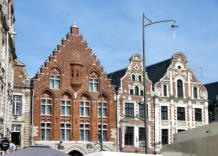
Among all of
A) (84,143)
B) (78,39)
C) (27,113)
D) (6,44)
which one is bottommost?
(84,143)

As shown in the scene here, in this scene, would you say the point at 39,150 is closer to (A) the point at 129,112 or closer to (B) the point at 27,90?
(B) the point at 27,90

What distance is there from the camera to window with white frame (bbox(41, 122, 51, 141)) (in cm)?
3880

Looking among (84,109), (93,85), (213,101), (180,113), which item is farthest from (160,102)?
(213,101)

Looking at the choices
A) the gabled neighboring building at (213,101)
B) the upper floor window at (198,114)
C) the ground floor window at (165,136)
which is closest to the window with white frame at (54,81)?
the ground floor window at (165,136)

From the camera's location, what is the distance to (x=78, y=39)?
42.2 meters

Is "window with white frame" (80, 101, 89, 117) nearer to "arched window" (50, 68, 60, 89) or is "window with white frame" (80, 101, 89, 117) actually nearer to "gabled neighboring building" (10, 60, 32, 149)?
"arched window" (50, 68, 60, 89)

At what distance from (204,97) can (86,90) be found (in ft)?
46.8

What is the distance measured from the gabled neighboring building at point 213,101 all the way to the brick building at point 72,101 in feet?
47.5

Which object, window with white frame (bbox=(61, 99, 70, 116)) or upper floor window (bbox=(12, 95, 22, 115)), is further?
window with white frame (bbox=(61, 99, 70, 116))

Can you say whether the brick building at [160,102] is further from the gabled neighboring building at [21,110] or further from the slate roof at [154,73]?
the gabled neighboring building at [21,110]

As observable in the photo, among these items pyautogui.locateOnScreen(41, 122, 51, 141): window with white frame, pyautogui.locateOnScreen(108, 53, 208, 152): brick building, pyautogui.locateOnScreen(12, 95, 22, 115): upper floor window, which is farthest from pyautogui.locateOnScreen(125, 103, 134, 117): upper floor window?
pyautogui.locateOnScreen(12, 95, 22, 115): upper floor window

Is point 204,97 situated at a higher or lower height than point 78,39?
lower

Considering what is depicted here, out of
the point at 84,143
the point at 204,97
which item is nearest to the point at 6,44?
the point at 84,143

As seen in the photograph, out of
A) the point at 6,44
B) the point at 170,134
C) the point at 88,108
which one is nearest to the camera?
the point at 6,44
